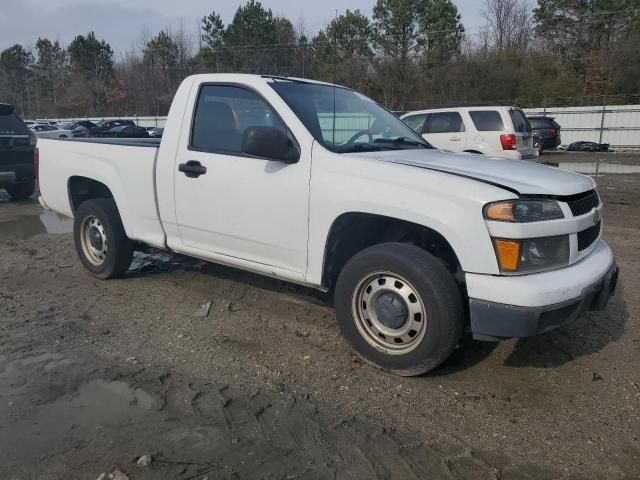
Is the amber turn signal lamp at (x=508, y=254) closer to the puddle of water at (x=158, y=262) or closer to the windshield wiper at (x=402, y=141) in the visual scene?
the windshield wiper at (x=402, y=141)

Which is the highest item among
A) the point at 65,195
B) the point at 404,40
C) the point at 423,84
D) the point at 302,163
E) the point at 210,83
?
the point at 404,40

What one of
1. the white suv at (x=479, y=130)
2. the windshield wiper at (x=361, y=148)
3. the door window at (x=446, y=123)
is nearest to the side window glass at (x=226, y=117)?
the windshield wiper at (x=361, y=148)

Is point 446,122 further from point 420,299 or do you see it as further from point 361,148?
point 420,299

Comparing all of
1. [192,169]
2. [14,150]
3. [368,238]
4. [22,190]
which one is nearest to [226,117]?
[192,169]

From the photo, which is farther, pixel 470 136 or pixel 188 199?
pixel 470 136

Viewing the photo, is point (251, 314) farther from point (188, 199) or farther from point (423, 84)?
point (423, 84)

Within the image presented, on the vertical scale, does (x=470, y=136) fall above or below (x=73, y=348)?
above

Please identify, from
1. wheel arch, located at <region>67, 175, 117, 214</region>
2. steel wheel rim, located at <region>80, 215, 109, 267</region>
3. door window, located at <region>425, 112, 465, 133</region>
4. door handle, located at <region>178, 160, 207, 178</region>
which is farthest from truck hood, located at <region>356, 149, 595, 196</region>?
door window, located at <region>425, 112, 465, 133</region>

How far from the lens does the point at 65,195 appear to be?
5.86m

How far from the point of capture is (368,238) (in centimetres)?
396

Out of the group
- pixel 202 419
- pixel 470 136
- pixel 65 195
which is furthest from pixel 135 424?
pixel 470 136

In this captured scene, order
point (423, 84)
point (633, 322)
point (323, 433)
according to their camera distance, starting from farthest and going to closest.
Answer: point (423, 84)
point (633, 322)
point (323, 433)

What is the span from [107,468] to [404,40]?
47.3 m

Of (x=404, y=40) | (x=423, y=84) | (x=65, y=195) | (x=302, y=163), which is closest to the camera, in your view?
(x=302, y=163)
